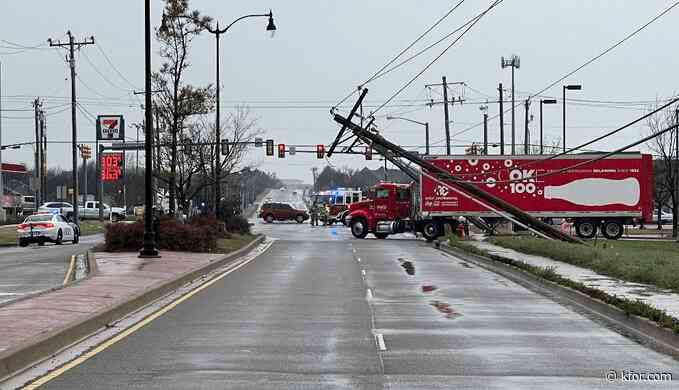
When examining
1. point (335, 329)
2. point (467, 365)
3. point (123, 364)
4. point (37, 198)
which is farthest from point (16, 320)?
point (37, 198)

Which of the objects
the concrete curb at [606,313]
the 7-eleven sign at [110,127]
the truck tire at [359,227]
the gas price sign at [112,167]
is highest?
the 7-eleven sign at [110,127]

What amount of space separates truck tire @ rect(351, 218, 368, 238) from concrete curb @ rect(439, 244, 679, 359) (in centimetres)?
2437

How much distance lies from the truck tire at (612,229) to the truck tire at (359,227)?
12.7m

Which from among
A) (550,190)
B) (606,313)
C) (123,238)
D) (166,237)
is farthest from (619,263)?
(550,190)

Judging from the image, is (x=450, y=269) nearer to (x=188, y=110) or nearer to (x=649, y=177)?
(x=188, y=110)

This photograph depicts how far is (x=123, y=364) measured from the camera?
11.2 meters

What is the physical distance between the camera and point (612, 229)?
1986 inches

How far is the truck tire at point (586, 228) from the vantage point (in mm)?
50875

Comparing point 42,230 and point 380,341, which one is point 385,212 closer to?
point 42,230

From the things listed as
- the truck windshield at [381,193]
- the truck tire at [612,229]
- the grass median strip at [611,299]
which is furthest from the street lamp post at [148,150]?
the truck tire at [612,229]

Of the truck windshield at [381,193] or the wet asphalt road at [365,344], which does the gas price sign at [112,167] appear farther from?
the wet asphalt road at [365,344]

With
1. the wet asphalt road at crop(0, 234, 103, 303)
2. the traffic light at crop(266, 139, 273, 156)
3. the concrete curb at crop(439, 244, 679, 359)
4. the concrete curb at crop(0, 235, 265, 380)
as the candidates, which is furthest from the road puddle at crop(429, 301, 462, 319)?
the traffic light at crop(266, 139, 273, 156)

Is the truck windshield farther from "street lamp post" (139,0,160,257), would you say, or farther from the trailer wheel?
"street lamp post" (139,0,160,257)

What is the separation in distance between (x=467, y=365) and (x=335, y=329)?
3.61 m
